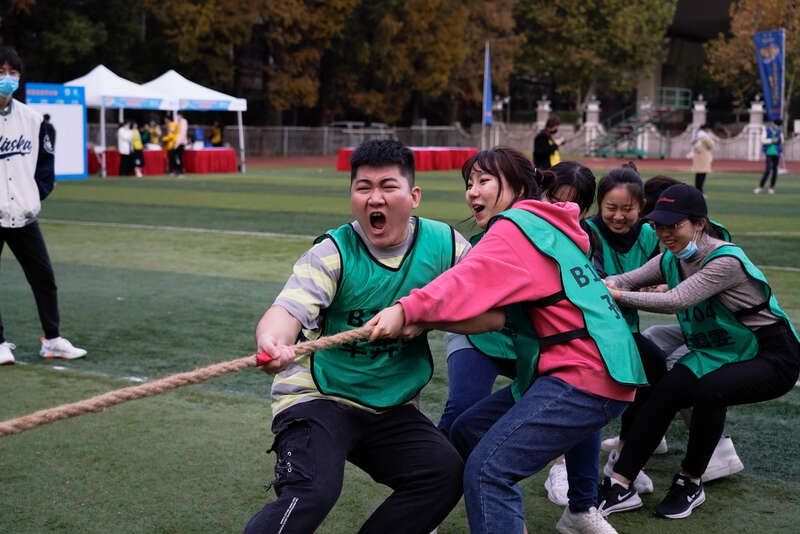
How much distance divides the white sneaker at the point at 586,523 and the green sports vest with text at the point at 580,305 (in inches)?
30.2

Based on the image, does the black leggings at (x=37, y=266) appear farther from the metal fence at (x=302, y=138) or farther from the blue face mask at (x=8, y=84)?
the metal fence at (x=302, y=138)

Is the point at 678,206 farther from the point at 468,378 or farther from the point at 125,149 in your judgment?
Result: the point at 125,149

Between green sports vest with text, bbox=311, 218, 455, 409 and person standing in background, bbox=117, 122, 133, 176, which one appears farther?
person standing in background, bbox=117, 122, 133, 176

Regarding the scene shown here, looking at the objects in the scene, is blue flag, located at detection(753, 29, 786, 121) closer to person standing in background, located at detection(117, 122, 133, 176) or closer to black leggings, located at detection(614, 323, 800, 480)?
person standing in background, located at detection(117, 122, 133, 176)

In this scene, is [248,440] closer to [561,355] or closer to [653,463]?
[653,463]

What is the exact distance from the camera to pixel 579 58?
5338cm

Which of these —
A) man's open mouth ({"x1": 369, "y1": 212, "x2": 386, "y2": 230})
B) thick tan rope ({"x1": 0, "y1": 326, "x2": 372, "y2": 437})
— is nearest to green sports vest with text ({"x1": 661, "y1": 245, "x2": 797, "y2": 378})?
man's open mouth ({"x1": 369, "y1": 212, "x2": 386, "y2": 230})

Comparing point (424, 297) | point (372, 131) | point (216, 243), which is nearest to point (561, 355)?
point (424, 297)

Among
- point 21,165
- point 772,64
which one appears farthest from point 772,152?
point 21,165

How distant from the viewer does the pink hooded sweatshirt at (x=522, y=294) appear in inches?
130

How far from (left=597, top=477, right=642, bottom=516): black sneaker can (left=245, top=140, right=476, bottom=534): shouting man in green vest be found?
117cm

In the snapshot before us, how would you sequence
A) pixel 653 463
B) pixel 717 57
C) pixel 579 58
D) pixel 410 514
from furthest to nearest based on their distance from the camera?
1. pixel 579 58
2. pixel 717 57
3. pixel 653 463
4. pixel 410 514

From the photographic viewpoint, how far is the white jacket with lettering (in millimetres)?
6961

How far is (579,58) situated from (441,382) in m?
48.8
